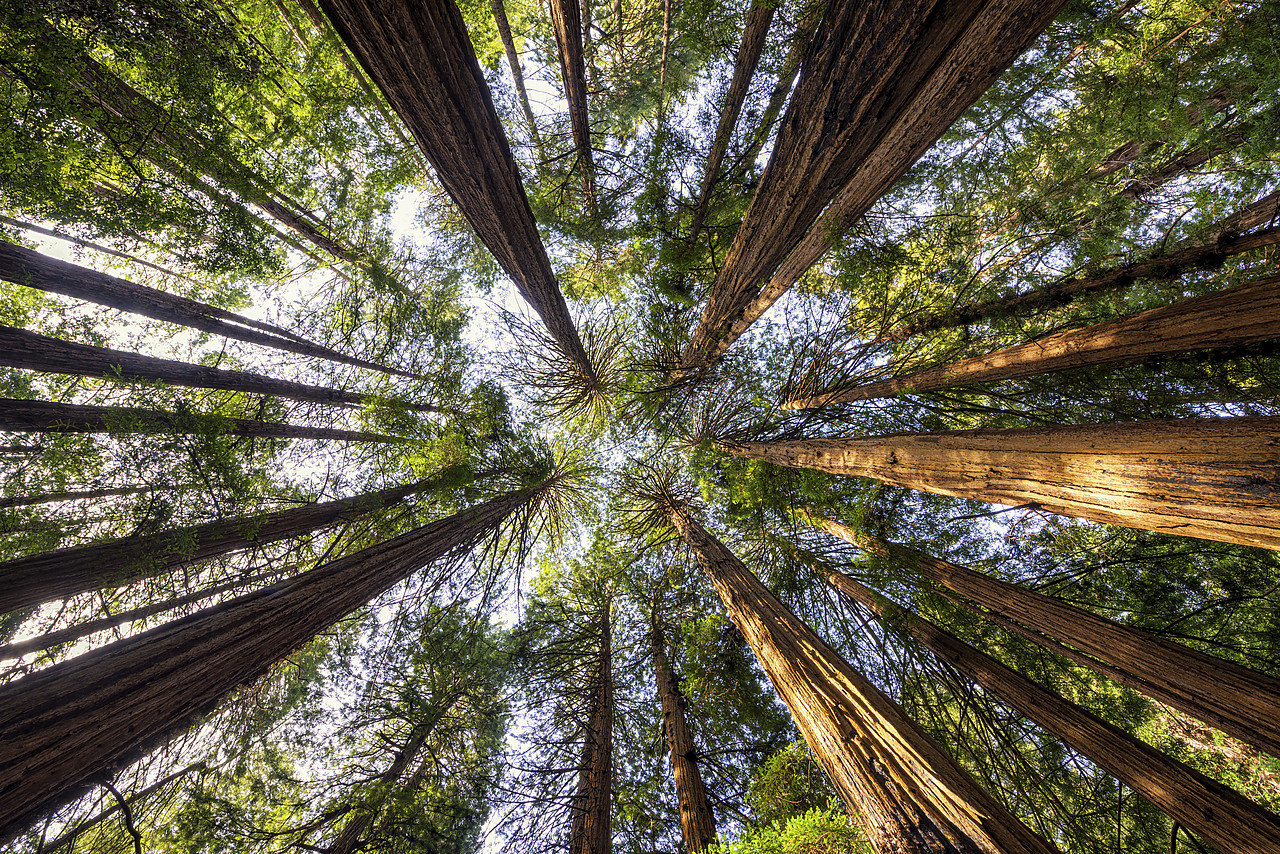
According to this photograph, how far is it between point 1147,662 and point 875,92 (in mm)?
5024

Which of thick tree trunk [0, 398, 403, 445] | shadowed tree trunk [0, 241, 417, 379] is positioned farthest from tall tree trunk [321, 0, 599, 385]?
shadowed tree trunk [0, 241, 417, 379]

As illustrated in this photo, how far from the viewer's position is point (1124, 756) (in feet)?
11.3

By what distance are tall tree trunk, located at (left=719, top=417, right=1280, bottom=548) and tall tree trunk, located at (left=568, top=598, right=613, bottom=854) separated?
479 cm

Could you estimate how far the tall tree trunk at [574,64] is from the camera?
413 centimetres

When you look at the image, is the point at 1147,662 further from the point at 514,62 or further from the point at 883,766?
the point at 514,62

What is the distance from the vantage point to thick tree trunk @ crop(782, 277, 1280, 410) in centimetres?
311

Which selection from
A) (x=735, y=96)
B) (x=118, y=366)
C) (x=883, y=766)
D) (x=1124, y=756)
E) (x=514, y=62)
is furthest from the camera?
(x=514, y=62)

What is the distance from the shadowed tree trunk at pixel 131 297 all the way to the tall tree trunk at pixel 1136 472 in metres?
9.20

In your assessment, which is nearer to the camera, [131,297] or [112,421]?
[112,421]

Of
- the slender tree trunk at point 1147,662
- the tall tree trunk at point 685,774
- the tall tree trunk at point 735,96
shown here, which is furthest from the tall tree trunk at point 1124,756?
the tall tree trunk at point 735,96

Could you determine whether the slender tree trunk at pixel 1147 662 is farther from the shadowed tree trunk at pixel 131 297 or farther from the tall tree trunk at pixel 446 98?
the shadowed tree trunk at pixel 131 297

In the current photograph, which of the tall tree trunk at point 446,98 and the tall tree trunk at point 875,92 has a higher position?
the tall tree trunk at point 875,92

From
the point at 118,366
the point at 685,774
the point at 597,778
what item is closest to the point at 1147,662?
the point at 685,774

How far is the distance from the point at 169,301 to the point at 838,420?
10093 millimetres
